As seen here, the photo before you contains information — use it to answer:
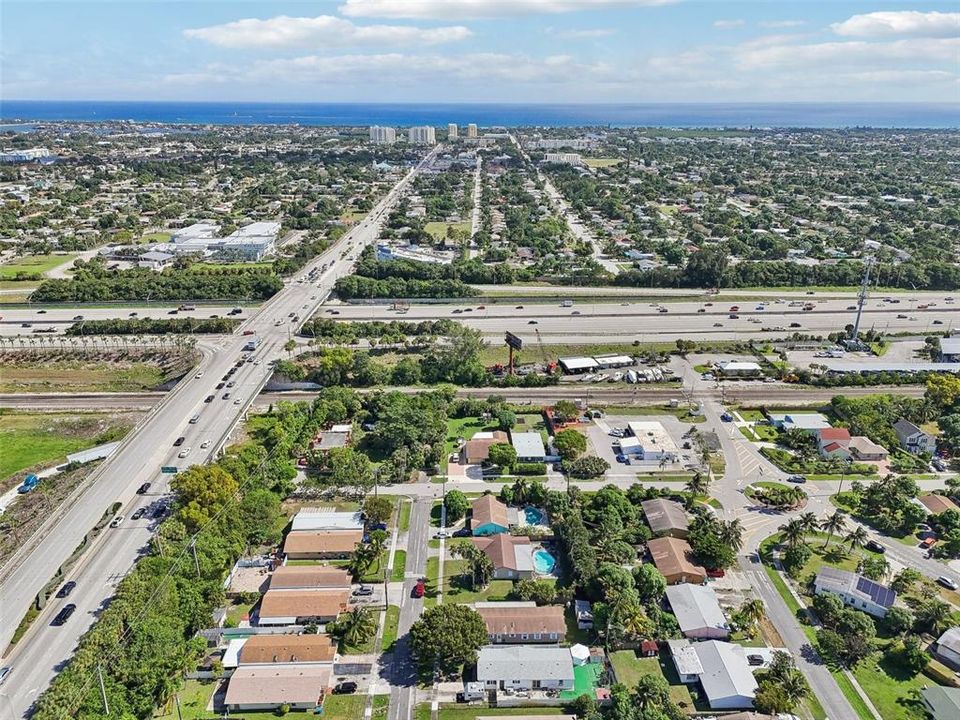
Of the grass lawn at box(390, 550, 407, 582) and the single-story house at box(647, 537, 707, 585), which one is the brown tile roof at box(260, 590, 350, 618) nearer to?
the grass lawn at box(390, 550, 407, 582)

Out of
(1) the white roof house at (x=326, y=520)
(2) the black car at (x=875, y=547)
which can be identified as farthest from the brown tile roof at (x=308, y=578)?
(2) the black car at (x=875, y=547)

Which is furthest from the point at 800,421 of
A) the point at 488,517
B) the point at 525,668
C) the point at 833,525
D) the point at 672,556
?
the point at 525,668

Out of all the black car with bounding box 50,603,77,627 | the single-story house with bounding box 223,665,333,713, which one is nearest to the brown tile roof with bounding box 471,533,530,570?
the single-story house with bounding box 223,665,333,713

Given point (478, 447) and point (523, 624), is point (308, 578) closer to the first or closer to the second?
point (523, 624)

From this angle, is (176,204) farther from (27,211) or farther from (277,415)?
(277,415)

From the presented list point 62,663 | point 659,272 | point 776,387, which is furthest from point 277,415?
point 659,272

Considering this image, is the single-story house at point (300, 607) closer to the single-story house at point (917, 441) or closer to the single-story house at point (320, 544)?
the single-story house at point (320, 544)
